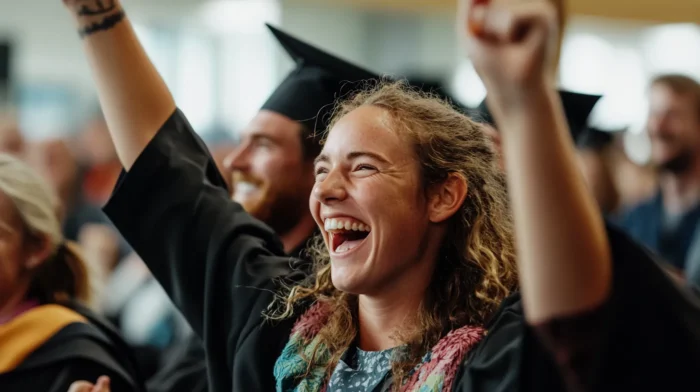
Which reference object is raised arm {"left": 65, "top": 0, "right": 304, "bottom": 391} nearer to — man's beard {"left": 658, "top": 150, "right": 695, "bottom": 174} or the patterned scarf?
the patterned scarf

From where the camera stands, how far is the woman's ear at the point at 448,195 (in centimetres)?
195

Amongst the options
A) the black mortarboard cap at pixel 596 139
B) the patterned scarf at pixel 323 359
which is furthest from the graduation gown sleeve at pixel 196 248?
the black mortarboard cap at pixel 596 139

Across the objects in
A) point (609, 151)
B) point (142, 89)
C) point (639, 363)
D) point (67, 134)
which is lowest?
point (67, 134)

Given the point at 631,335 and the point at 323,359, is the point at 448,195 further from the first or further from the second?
the point at 631,335

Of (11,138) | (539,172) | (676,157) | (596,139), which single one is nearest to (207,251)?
(539,172)

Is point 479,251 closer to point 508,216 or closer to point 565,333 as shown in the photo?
point 508,216

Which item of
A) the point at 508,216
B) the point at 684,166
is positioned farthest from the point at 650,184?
the point at 508,216

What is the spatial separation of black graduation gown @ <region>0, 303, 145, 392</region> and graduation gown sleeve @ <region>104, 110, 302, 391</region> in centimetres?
30

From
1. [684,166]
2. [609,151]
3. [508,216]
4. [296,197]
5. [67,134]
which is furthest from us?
[67,134]

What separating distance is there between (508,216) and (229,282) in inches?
22.4

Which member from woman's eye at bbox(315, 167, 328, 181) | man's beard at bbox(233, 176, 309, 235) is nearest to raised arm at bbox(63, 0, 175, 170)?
woman's eye at bbox(315, 167, 328, 181)

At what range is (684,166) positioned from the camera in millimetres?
4859

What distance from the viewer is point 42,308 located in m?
2.47

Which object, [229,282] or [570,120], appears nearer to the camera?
[229,282]
